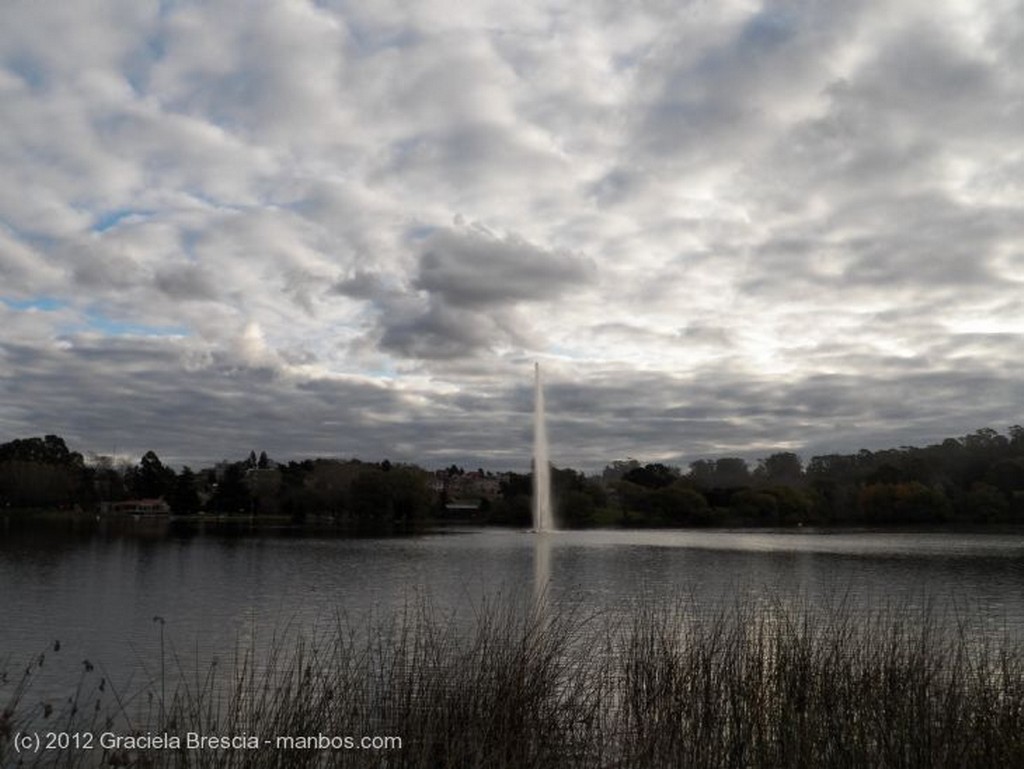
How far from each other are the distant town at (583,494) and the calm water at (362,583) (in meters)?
65.4

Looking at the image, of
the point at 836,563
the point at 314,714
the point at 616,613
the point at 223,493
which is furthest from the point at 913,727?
the point at 223,493

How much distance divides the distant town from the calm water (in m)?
65.4

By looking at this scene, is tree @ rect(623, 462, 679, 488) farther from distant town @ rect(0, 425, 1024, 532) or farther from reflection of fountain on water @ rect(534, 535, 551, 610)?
reflection of fountain on water @ rect(534, 535, 551, 610)

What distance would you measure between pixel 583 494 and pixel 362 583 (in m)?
101

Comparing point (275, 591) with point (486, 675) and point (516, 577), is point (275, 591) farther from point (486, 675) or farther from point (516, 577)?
point (486, 675)

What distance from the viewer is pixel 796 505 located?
146 m

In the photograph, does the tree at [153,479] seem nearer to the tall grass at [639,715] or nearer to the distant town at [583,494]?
the distant town at [583,494]

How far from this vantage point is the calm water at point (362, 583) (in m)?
23.9

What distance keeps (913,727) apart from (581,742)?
3983 millimetres

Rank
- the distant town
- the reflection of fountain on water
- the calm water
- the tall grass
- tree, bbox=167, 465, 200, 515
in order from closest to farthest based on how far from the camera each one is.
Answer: the tall grass < the calm water < the reflection of fountain on water < the distant town < tree, bbox=167, 465, 200, 515

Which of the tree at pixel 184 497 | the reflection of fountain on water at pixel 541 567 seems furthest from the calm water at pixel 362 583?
the tree at pixel 184 497

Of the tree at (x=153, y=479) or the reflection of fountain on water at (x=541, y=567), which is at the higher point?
the tree at (x=153, y=479)

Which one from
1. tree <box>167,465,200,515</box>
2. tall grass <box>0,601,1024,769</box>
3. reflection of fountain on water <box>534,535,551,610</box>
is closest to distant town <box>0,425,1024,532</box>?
tree <box>167,465,200,515</box>

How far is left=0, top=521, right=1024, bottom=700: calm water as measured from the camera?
78.4 feet
